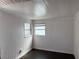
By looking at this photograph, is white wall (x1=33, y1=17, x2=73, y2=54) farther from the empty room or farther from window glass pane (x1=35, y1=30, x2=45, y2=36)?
window glass pane (x1=35, y1=30, x2=45, y2=36)

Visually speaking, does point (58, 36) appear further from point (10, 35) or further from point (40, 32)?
point (10, 35)

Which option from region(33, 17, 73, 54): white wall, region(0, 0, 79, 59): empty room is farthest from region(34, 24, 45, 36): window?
region(33, 17, 73, 54): white wall

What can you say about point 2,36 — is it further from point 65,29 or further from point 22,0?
point 65,29

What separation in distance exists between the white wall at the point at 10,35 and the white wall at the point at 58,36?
1.81 m

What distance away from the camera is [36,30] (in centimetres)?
540

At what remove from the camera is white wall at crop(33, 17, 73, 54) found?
4.41 metres

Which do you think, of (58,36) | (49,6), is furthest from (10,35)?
(58,36)

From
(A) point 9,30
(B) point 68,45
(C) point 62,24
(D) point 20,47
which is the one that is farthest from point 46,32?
(A) point 9,30

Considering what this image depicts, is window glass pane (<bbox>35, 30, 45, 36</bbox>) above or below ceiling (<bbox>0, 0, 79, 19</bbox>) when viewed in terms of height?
below

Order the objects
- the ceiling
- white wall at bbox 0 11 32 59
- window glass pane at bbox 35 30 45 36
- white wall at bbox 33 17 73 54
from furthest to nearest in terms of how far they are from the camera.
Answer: window glass pane at bbox 35 30 45 36
white wall at bbox 33 17 73 54
white wall at bbox 0 11 32 59
the ceiling

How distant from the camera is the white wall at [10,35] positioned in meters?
2.81

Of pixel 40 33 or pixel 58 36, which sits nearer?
pixel 58 36

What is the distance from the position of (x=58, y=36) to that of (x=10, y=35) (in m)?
2.88

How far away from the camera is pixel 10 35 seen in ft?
10.5
